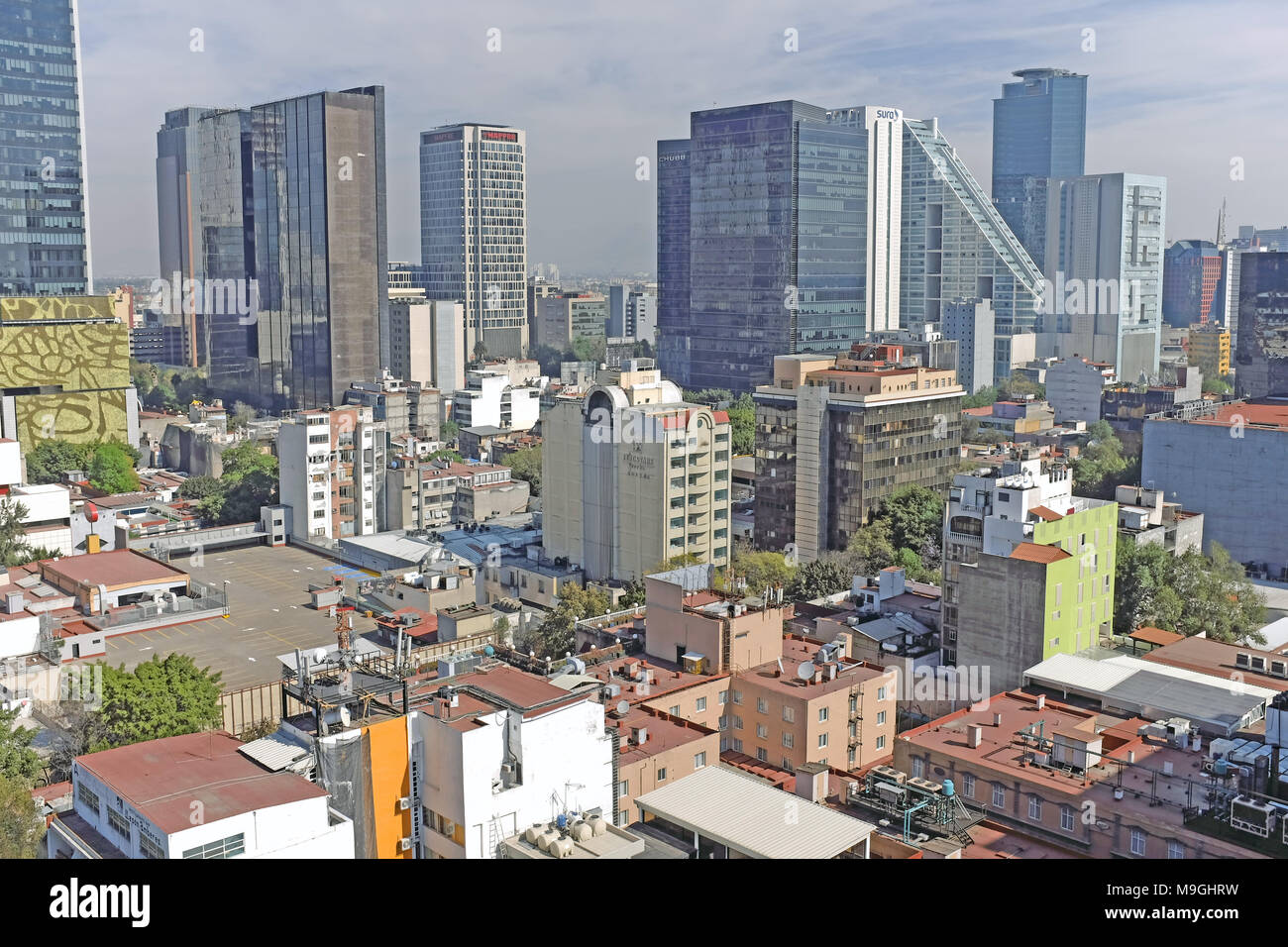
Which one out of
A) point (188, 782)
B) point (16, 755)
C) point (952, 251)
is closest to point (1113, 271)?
point (952, 251)

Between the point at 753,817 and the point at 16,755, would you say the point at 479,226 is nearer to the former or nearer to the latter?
the point at 16,755

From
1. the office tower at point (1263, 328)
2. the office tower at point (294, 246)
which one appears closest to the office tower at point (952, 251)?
the office tower at point (1263, 328)

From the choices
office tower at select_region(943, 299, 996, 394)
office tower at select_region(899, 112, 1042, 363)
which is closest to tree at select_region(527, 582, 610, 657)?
office tower at select_region(943, 299, 996, 394)

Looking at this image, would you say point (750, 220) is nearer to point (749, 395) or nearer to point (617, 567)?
point (749, 395)

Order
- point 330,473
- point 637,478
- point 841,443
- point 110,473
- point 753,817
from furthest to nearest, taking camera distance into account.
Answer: point 110,473, point 330,473, point 841,443, point 637,478, point 753,817

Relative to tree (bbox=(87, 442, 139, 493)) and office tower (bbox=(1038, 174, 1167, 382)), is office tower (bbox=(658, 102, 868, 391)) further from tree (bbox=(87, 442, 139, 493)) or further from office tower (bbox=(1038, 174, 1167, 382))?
tree (bbox=(87, 442, 139, 493))

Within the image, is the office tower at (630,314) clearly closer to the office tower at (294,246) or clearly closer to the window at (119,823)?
the office tower at (294,246)
